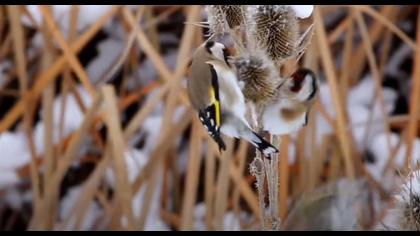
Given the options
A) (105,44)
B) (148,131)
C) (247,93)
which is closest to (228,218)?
(148,131)

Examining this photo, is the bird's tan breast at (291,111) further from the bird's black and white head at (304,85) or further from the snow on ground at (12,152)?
the snow on ground at (12,152)

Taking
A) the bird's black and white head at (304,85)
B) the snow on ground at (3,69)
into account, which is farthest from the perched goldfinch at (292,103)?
the snow on ground at (3,69)

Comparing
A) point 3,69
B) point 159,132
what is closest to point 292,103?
point 159,132

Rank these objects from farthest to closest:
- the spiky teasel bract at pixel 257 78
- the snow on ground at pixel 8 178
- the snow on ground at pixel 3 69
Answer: the snow on ground at pixel 3 69 → the snow on ground at pixel 8 178 → the spiky teasel bract at pixel 257 78

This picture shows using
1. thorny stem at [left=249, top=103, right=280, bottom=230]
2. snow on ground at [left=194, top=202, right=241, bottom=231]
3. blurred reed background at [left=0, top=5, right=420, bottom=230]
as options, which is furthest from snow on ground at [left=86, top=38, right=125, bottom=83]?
thorny stem at [left=249, top=103, right=280, bottom=230]

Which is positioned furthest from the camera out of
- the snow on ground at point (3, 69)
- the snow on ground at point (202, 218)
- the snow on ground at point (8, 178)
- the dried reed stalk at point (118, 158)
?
the snow on ground at point (3, 69)

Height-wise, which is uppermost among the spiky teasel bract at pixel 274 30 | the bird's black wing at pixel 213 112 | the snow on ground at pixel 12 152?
the spiky teasel bract at pixel 274 30

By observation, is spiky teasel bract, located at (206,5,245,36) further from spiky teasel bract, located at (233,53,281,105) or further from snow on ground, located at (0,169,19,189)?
snow on ground, located at (0,169,19,189)
